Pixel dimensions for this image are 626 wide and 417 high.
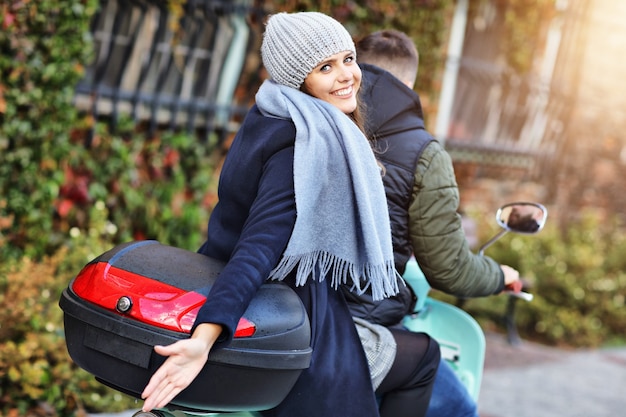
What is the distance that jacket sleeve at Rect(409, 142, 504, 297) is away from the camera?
7.64 feet

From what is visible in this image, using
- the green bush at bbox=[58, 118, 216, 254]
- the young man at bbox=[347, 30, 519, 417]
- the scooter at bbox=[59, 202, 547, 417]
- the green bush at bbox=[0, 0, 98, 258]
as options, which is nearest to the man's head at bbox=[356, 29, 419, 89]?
the young man at bbox=[347, 30, 519, 417]

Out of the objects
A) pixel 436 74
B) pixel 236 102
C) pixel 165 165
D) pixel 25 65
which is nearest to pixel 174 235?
pixel 165 165

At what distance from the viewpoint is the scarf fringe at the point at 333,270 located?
1889 mm

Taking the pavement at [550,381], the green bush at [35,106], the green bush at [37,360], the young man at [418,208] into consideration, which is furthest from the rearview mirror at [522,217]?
the green bush at [35,106]

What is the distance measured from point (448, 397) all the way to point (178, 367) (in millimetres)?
1066

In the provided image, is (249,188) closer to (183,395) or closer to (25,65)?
(183,395)

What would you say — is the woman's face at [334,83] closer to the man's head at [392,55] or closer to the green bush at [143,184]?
the man's head at [392,55]

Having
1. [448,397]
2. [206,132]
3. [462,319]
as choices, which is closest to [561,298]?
[206,132]

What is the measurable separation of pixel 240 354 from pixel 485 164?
21.4 feet

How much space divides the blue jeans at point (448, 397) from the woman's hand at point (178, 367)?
0.98 metres

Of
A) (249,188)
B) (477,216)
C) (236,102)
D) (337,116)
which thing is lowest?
(477,216)

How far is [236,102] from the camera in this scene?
5555 millimetres

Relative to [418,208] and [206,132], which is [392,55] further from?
[206,132]

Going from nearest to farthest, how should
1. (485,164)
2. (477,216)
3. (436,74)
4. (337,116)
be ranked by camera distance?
(337,116), (436,74), (477,216), (485,164)
